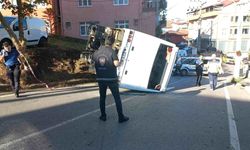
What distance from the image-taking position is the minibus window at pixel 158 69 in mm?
11715

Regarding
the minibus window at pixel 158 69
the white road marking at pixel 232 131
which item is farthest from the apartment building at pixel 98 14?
the white road marking at pixel 232 131

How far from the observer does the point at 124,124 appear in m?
6.90

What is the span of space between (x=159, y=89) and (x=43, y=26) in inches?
424

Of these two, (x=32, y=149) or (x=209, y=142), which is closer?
(x=32, y=149)

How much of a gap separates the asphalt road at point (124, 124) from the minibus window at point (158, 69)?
5.10 ft

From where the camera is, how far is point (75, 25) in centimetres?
3681

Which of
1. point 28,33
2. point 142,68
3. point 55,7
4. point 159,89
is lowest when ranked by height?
point 159,89

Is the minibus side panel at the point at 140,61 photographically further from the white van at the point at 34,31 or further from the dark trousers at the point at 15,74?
the white van at the point at 34,31

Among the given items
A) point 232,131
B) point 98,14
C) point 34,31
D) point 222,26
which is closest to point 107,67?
point 232,131

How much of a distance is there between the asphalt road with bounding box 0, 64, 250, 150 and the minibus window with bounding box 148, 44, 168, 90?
156 centimetres

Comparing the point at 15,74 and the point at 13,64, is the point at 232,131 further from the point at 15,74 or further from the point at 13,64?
the point at 13,64

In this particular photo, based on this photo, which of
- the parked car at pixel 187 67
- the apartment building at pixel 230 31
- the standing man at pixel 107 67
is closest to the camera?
the standing man at pixel 107 67

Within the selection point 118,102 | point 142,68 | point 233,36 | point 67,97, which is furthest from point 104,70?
point 233,36

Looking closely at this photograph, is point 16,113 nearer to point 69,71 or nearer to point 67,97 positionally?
point 67,97
